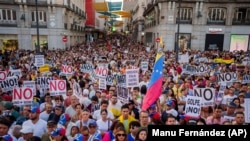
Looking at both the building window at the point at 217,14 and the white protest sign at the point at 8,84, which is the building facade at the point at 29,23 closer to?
the building window at the point at 217,14

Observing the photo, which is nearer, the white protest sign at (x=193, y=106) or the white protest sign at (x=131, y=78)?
the white protest sign at (x=193, y=106)

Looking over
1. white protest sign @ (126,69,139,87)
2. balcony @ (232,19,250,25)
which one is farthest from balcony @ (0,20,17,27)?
balcony @ (232,19,250,25)

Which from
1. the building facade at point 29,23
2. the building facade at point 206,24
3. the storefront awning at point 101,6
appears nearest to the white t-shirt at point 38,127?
the building facade at point 206,24

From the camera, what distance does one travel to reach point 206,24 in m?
30.7

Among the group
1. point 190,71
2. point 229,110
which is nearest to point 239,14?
point 190,71

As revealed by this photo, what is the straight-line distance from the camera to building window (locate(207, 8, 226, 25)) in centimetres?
3083

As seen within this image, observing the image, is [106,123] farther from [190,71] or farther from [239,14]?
[239,14]

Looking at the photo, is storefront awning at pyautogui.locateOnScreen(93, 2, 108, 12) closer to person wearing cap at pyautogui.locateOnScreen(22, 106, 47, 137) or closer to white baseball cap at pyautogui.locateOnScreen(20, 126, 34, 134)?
person wearing cap at pyautogui.locateOnScreen(22, 106, 47, 137)

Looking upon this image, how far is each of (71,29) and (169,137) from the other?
132 ft

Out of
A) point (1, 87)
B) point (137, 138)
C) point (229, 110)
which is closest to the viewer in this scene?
point (137, 138)

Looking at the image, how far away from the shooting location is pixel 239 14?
31.0 metres

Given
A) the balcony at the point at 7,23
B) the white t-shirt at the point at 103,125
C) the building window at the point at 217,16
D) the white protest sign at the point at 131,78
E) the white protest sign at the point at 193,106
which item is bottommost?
the white t-shirt at the point at 103,125

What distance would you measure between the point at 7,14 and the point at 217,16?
27.4 meters

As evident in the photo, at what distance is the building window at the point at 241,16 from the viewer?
30.8 meters
